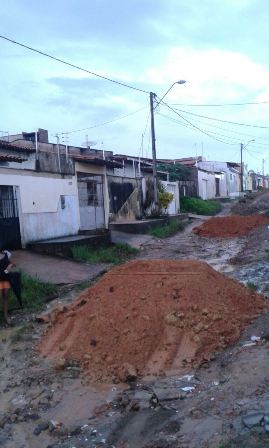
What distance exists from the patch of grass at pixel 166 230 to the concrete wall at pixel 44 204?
19.6 ft

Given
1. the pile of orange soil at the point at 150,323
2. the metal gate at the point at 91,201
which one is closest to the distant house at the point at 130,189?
the metal gate at the point at 91,201

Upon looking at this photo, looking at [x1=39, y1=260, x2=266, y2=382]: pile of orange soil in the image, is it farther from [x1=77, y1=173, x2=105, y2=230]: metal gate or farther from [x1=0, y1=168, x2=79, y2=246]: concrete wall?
[x1=77, y1=173, x2=105, y2=230]: metal gate

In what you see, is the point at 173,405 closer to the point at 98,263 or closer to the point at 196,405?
the point at 196,405

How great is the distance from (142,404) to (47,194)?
12899 mm

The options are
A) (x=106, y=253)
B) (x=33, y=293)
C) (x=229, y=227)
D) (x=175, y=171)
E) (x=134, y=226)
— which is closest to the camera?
(x=33, y=293)

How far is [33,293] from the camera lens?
37.2ft

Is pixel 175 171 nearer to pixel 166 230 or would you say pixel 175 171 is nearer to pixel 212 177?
pixel 212 177

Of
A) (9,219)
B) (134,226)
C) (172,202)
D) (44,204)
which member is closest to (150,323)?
(9,219)

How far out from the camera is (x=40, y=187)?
56.6 ft

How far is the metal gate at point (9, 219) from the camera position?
15.2 m

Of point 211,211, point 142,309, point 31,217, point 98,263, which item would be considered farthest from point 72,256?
point 211,211

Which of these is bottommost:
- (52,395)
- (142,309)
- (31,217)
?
(52,395)

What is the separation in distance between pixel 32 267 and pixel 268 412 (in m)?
10.0

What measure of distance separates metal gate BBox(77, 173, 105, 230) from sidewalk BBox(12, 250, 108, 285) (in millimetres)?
6223
